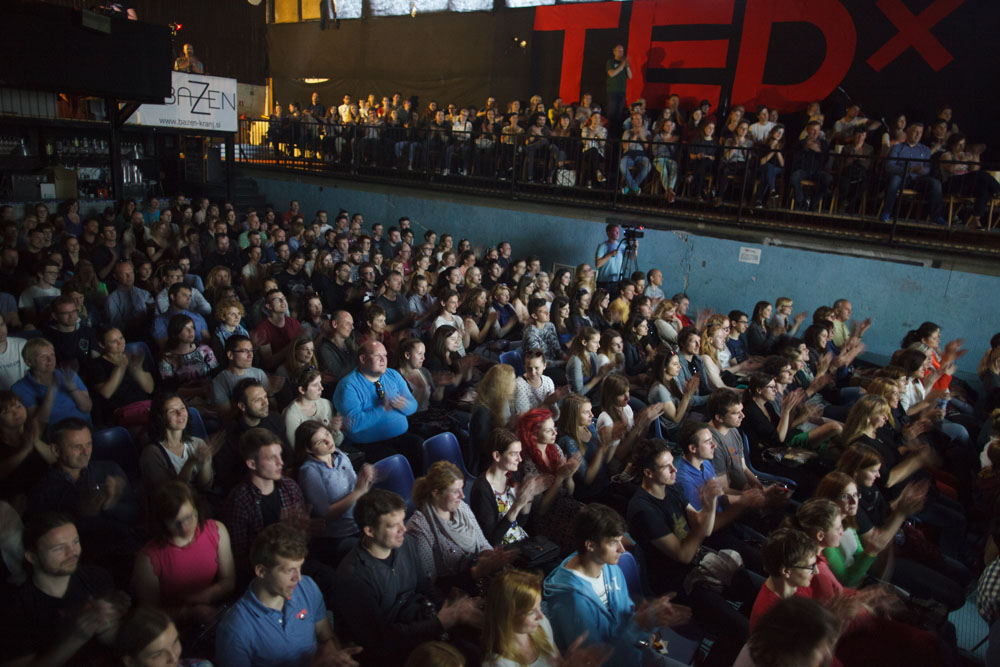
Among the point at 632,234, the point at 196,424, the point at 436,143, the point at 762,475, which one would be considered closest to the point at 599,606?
the point at 762,475

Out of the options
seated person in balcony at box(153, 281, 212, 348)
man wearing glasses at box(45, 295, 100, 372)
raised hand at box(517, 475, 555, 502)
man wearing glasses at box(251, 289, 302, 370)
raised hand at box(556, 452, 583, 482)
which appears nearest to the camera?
raised hand at box(517, 475, 555, 502)

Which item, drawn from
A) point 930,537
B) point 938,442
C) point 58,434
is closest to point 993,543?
point 930,537

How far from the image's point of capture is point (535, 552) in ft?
10.3

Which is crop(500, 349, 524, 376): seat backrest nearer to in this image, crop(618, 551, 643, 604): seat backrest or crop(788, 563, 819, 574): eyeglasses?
crop(618, 551, 643, 604): seat backrest

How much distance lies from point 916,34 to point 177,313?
10251 millimetres

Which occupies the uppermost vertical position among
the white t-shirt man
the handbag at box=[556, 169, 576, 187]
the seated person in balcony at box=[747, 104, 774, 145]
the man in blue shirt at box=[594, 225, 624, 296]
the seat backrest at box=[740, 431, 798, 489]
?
the seated person in balcony at box=[747, 104, 774, 145]

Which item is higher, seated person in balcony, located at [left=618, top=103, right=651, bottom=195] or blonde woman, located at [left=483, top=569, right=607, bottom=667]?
seated person in balcony, located at [left=618, top=103, right=651, bottom=195]

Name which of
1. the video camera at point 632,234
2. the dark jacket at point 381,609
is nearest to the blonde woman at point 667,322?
the video camera at point 632,234

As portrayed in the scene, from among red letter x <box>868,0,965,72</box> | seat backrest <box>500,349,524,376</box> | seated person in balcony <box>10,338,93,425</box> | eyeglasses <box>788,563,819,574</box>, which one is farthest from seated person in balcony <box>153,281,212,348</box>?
red letter x <box>868,0,965,72</box>

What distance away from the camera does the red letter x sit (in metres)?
9.21

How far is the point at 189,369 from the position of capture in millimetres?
4520

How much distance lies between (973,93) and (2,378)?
11344 millimetres

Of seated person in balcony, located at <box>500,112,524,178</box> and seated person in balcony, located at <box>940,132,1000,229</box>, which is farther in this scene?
seated person in balcony, located at <box>500,112,524,178</box>

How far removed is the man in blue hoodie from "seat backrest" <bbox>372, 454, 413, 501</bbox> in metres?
1.16
